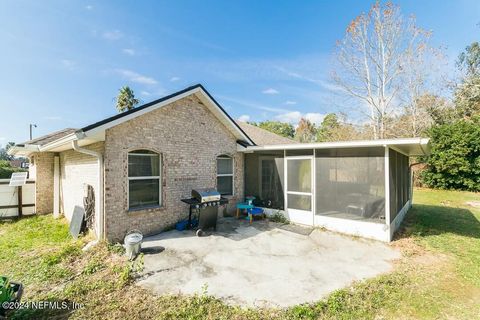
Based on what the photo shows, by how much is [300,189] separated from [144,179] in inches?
213

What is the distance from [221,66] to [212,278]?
12323 millimetres

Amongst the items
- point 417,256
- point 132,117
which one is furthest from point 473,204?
point 132,117

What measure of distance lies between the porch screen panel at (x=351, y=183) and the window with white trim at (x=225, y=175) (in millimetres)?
3602

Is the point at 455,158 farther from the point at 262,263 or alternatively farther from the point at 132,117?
the point at 132,117

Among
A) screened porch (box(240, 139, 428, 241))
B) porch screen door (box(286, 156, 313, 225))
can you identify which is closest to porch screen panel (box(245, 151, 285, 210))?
screened porch (box(240, 139, 428, 241))

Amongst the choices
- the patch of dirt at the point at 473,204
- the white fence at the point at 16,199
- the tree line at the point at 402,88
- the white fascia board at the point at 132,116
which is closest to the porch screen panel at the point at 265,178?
the white fascia board at the point at 132,116

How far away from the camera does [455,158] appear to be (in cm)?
1739

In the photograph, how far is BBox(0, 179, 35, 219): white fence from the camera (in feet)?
31.6

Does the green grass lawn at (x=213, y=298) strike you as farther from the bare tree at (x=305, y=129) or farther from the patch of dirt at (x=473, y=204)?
the bare tree at (x=305, y=129)

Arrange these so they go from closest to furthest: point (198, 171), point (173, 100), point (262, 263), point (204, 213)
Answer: point (262, 263)
point (204, 213)
point (173, 100)
point (198, 171)

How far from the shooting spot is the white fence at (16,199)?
9.64 metres

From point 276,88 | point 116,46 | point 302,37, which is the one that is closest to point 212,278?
point 116,46

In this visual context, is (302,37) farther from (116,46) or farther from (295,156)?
(116,46)

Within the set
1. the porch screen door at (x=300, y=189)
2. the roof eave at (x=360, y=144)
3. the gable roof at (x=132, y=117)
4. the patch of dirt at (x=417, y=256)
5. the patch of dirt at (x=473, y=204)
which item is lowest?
the patch of dirt at (x=473, y=204)
